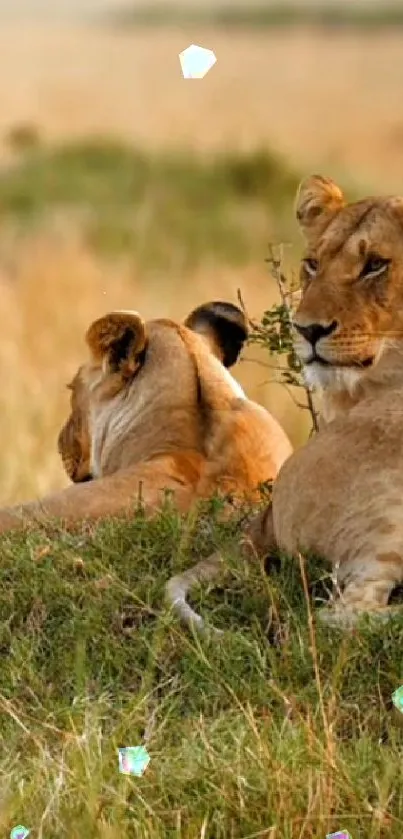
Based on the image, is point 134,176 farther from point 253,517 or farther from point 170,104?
point 253,517

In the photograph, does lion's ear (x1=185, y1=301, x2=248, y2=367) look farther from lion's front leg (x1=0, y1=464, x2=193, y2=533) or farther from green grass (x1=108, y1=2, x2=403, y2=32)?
green grass (x1=108, y1=2, x2=403, y2=32)

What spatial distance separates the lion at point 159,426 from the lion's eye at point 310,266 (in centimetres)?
70

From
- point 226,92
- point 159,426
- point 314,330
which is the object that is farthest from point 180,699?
point 226,92

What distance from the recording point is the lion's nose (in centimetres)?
508

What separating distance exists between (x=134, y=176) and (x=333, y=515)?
18883 mm

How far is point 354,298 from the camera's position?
5113mm

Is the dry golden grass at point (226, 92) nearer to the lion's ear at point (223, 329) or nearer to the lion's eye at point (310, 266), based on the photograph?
the lion's ear at point (223, 329)

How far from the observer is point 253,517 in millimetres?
5391

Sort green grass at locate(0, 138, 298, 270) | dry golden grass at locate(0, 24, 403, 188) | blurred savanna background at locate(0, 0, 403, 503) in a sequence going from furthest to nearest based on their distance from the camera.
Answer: dry golden grass at locate(0, 24, 403, 188)
green grass at locate(0, 138, 298, 270)
blurred savanna background at locate(0, 0, 403, 503)

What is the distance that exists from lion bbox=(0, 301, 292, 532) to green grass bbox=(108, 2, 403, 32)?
3418cm

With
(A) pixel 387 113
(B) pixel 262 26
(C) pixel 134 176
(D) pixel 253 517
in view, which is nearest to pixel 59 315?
(C) pixel 134 176

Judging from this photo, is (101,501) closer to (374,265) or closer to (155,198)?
(374,265)

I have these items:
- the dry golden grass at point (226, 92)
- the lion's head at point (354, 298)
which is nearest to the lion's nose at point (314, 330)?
the lion's head at point (354, 298)

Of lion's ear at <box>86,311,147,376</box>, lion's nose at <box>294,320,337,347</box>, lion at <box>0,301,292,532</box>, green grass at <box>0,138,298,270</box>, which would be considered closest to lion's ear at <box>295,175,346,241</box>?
lion's nose at <box>294,320,337,347</box>
